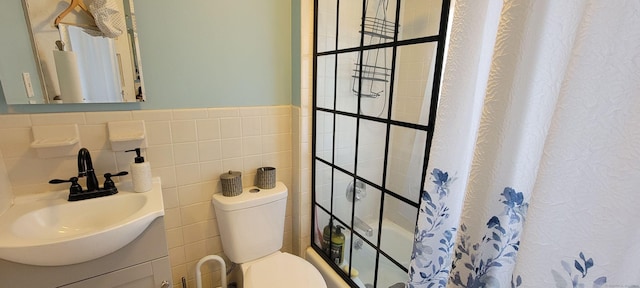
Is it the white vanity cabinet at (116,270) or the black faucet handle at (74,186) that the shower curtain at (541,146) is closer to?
the white vanity cabinet at (116,270)

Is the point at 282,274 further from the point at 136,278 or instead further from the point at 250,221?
the point at 136,278

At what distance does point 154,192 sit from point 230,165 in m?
0.40

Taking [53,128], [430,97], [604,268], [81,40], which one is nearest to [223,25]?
[81,40]

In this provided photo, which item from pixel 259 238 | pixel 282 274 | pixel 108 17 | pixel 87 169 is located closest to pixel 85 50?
pixel 108 17

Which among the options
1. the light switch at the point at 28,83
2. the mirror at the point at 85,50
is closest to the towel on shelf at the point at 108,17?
the mirror at the point at 85,50

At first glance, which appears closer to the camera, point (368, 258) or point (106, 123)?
point (106, 123)

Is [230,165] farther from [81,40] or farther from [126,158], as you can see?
[81,40]

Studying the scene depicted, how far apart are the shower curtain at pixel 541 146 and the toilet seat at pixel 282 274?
0.76m

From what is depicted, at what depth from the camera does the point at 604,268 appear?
1.40 feet

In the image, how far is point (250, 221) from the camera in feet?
4.65

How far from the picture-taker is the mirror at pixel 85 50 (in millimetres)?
1024

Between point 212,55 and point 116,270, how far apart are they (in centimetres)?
97

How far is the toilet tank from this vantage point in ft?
4.55

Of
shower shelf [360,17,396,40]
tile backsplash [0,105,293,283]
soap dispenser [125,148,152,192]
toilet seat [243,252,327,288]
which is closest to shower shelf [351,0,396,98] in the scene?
shower shelf [360,17,396,40]
